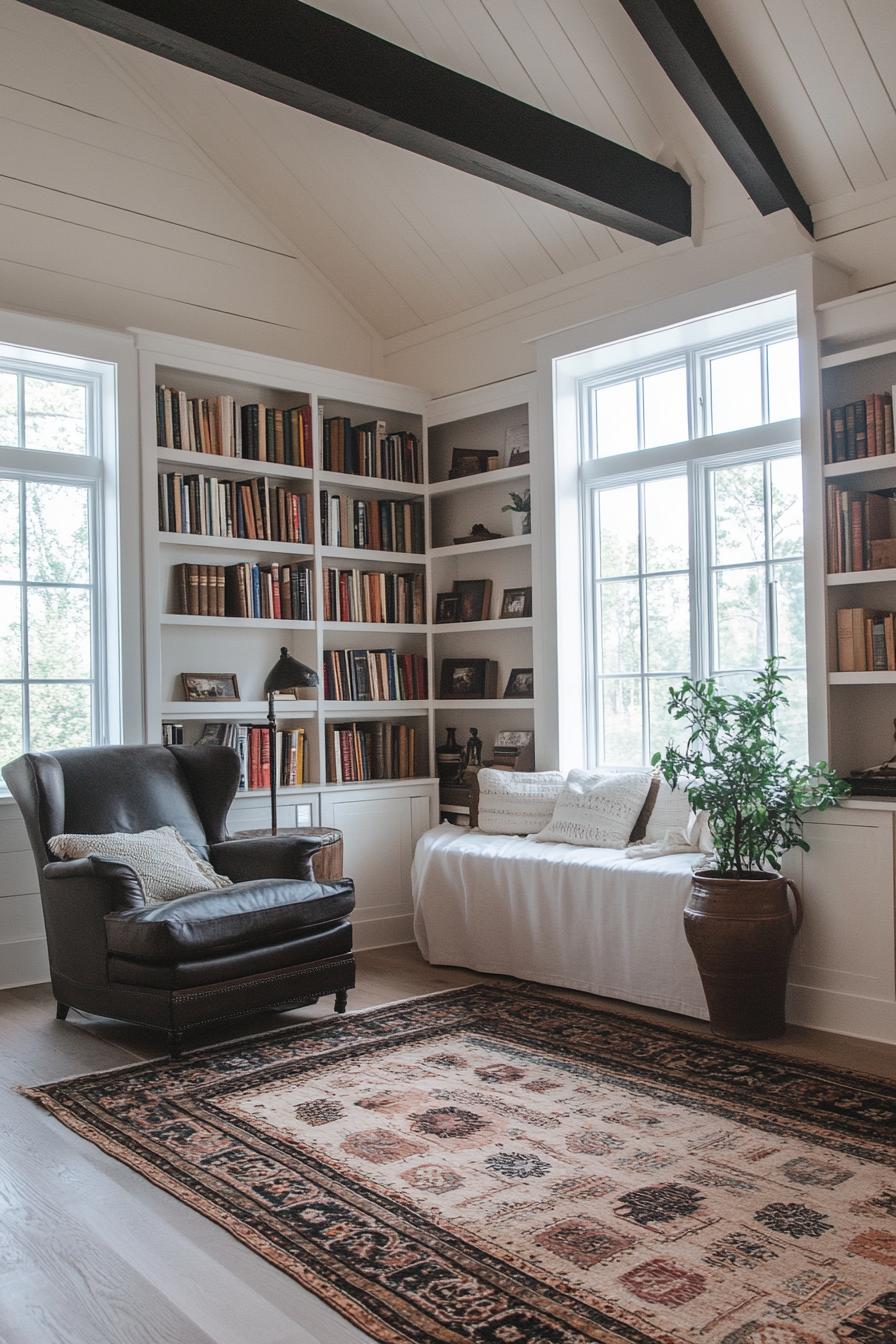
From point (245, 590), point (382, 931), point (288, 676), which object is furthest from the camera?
point (382, 931)

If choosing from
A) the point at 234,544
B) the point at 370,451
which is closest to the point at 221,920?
the point at 234,544

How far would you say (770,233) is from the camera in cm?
470

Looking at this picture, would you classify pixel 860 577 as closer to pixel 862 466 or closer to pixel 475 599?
pixel 862 466

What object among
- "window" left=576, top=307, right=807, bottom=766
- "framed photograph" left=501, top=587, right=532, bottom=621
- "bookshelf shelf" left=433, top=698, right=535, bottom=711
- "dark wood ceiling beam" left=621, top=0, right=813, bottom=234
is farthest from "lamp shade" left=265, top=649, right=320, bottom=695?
"dark wood ceiling beam" left=621, top=0, right=813, bottom=234

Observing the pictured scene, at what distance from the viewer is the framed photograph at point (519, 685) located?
229 inches

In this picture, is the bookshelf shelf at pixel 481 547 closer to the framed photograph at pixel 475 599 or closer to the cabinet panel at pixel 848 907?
the framed photograph at pixel 475 599

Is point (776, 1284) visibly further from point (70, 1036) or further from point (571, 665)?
point (571, 665)

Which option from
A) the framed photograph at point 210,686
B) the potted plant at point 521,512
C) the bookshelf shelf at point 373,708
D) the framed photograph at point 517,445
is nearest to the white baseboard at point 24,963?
the framed photograph at point 210,686

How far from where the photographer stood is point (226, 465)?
5.46 m

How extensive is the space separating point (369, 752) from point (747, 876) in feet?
7.64

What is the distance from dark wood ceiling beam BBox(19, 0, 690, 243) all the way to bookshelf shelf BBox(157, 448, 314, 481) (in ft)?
5.54

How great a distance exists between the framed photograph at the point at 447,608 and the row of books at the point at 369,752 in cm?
59

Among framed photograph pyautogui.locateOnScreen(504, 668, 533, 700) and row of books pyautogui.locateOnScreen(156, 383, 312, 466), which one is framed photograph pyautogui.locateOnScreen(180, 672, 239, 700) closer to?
row of books pyautogui.locateOnScreen(156, 383, 312, 466)

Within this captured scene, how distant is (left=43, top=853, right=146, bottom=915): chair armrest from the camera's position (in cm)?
401
